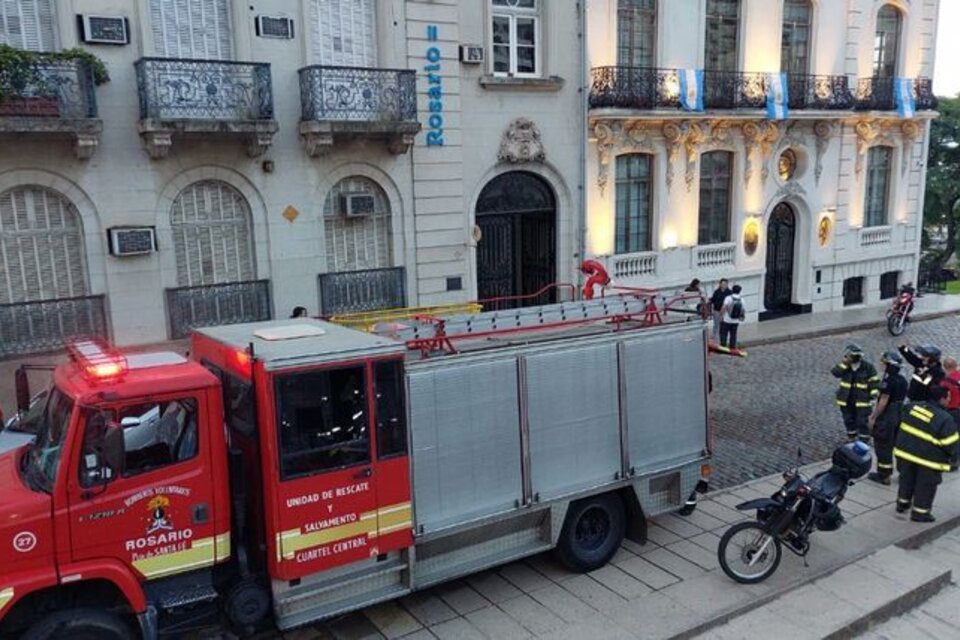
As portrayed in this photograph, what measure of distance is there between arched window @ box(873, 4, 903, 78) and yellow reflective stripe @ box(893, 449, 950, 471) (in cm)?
1876

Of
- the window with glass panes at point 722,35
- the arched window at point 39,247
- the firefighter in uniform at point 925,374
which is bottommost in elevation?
the firefighter in uniform at point 925,374

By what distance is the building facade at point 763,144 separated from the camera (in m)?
19.5

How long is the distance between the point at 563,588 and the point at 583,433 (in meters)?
1.55

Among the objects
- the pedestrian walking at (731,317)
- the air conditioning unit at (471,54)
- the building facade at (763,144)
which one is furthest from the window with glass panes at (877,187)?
the air conditioning unit at (471,54)

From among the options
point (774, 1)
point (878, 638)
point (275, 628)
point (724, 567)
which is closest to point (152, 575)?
point (275, 628)

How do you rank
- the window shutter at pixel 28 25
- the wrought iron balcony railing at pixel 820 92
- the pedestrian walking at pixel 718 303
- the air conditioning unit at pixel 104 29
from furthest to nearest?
the wrought iron balcony railing at pixel 820 92 → the pedestrian walking at pixel 718 303 → the air conditioning unit at pixel 104 29 → the window shutter at pixel 28 25

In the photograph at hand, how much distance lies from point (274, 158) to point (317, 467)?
9744 mm

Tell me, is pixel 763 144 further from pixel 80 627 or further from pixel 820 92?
pixel 80 627

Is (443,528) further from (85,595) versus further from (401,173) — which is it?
(401,173)

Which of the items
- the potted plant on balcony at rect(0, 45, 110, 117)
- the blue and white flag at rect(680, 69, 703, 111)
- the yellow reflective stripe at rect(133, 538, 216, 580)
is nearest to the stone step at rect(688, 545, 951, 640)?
the yellow reflective stripe at rect(133, 538, 216, 580)

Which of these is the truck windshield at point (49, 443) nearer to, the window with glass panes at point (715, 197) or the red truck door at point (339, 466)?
the red truck door at point (339, 466)

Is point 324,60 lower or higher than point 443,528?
higher

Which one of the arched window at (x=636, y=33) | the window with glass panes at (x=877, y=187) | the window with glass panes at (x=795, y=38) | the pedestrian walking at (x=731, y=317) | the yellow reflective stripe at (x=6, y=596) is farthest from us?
the window with glass panes at (x=877, y=187)

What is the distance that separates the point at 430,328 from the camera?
734 cm
